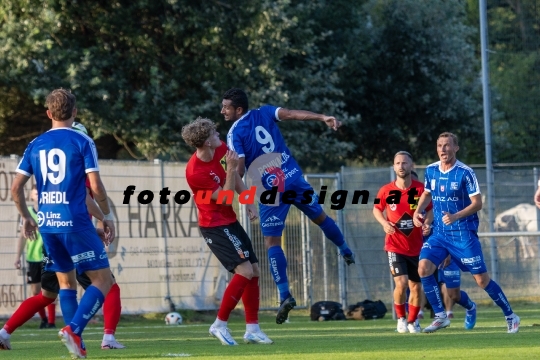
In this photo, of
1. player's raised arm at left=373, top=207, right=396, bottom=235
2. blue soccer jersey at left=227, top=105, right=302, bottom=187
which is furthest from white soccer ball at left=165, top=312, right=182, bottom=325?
blue soccer jersey at left=227, top=105, right=302, bottom=187

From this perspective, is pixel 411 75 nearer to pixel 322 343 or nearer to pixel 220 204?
pixel 322 343

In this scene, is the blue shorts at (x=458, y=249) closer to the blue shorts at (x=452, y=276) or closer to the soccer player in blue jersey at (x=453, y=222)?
the soccer player in blue jersey at (x=453, y=222)

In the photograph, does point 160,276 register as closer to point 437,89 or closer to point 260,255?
point 260,255

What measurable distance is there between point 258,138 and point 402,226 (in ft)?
9.57

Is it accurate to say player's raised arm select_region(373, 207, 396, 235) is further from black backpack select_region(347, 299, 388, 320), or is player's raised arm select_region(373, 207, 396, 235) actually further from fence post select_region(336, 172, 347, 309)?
fence post select_region(336, 172, 347, 309)

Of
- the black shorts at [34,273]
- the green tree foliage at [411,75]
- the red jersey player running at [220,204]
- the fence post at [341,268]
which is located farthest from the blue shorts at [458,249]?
the green tree foliage at [411,75]

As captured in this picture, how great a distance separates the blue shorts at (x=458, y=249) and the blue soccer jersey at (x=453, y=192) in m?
0.08

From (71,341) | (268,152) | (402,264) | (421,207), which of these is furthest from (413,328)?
(71,341)

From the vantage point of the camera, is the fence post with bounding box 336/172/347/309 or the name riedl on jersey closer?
the name riedl on jersey

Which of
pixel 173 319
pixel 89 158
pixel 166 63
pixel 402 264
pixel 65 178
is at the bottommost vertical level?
pixel 173 319

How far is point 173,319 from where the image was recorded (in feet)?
56.4

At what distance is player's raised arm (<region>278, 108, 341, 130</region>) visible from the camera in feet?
35.4

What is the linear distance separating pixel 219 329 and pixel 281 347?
30.5 inches

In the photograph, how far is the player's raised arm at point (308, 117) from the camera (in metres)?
10.8
